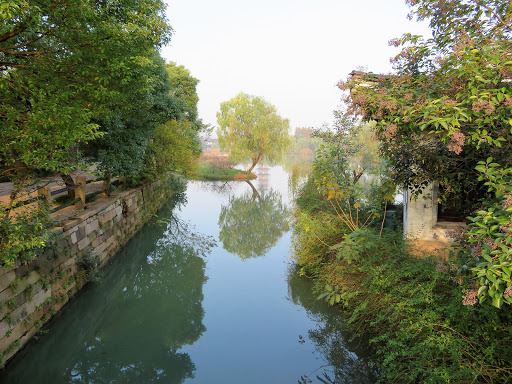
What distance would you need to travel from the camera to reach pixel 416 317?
3605mm

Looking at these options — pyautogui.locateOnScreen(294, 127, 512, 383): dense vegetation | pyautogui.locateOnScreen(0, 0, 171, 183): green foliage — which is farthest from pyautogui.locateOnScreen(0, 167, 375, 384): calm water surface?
pyautogui.locateOnScreen(0, 0, 171, 183): green foliage

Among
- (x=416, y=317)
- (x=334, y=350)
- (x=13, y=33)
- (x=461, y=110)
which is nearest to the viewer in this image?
(x=461, y=110)

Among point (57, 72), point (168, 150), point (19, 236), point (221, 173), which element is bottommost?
point (221, 173)

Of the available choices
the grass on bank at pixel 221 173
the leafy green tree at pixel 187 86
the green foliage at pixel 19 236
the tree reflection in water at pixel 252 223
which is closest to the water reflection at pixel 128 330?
the green foliage at pixel 19 236

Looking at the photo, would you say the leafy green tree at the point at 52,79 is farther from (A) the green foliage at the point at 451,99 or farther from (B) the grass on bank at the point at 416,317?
(B) the grass on bank at the point at 416,317

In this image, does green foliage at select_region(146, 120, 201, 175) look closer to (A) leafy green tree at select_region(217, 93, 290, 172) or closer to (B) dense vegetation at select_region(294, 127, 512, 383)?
(B) dense vegetation at select_region(294, 127, 512, 383)

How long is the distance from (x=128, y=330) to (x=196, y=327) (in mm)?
1180

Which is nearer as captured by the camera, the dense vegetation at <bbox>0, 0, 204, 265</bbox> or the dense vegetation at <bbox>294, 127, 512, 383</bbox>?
the dense vegetation at <bbox>294, 127, 512, 383</bbox>

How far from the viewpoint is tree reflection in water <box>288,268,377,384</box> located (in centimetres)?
409

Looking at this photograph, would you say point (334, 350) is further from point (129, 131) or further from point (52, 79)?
point (129, 131)

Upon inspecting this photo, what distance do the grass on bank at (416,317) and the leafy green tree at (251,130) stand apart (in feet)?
54.5

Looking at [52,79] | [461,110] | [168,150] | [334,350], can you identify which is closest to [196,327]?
[334,350]

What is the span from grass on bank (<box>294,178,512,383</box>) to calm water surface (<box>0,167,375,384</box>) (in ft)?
2.19

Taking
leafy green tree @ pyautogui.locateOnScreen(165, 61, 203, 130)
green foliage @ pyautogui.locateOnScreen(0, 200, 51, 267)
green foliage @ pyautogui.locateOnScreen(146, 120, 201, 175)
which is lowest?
green foliage @ pyautogui.locateOnScreen(0, 200, 51, 267)
